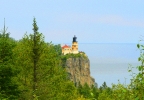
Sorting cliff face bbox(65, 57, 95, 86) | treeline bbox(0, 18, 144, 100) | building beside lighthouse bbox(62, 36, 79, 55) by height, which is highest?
building beside lighthouse bbox(62, 36, 79, 55)

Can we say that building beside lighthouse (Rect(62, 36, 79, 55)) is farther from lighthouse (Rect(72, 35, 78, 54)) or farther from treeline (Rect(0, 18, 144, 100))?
treeline (Rect(0, 18, 144, 100))

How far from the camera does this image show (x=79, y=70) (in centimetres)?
12825

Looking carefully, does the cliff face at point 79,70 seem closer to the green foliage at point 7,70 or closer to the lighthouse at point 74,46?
the lighthouse at point 74,46

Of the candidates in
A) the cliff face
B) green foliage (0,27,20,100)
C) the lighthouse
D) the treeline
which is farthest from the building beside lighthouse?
green foliage (0,27,20,100)

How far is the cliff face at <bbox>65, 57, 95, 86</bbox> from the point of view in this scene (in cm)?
12306

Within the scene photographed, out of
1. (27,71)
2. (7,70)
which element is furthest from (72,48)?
(7,70)

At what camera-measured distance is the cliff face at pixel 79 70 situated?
123062 mm

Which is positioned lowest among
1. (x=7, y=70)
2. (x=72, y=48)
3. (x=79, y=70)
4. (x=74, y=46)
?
(x=7, y=70)

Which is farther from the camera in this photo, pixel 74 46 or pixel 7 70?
pixel 74 46

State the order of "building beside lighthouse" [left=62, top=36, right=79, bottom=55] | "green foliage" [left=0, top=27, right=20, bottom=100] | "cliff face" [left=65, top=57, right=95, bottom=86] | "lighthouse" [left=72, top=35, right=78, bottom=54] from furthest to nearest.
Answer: "building beside lighthouse" [left=62, top=36, right=79, bottom=55] < "lighthouse" [left=72, top=35, right=78, bottom=54] < "cliff face" [left=65, top=57, right=95, bottom=86] < "green foliage" [left=0, top=27, right=20, bottom=100]

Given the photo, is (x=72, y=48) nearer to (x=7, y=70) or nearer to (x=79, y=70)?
(x=79, y=70)

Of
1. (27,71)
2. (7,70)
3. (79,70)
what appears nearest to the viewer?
(7,70)

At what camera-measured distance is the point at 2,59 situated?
17672mm

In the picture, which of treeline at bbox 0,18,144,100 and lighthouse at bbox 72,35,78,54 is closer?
treeline at bbox 0,18,144,100
